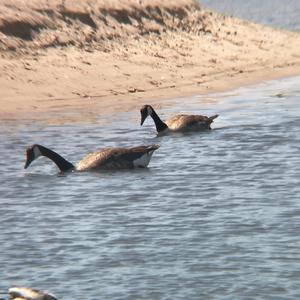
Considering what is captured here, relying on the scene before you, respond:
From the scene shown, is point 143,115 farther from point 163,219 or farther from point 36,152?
point 163,219

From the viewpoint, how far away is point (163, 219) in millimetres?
13859

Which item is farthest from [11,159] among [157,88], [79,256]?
[157,88]

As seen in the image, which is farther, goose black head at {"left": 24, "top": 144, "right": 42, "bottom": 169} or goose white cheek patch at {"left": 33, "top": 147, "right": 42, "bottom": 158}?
goose white cheek patch at {"left": 33, "top": 147, "right": 42, "bottom": 158}

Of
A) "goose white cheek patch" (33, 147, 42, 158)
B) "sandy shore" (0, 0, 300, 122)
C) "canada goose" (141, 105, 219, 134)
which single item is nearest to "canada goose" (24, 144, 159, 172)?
"goose white cheek patch" (33, 147, 42, 158)

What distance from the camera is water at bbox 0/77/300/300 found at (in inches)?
440

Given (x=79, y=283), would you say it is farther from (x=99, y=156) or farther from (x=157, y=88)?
(x=157, y=88)

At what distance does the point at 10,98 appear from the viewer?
26.1 meters

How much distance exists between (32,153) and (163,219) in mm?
4811

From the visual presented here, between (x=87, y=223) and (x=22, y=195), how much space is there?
2427 mm

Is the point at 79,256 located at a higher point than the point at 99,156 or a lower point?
lower

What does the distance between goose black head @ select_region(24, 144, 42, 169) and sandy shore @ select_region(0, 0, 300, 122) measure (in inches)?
246

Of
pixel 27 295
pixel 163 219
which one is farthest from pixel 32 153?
pixel 27 295

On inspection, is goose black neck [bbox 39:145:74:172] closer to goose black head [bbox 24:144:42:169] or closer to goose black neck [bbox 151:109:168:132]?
goose black head [bbox 24:144:42:169]

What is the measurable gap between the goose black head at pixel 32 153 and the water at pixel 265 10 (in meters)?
36.6
